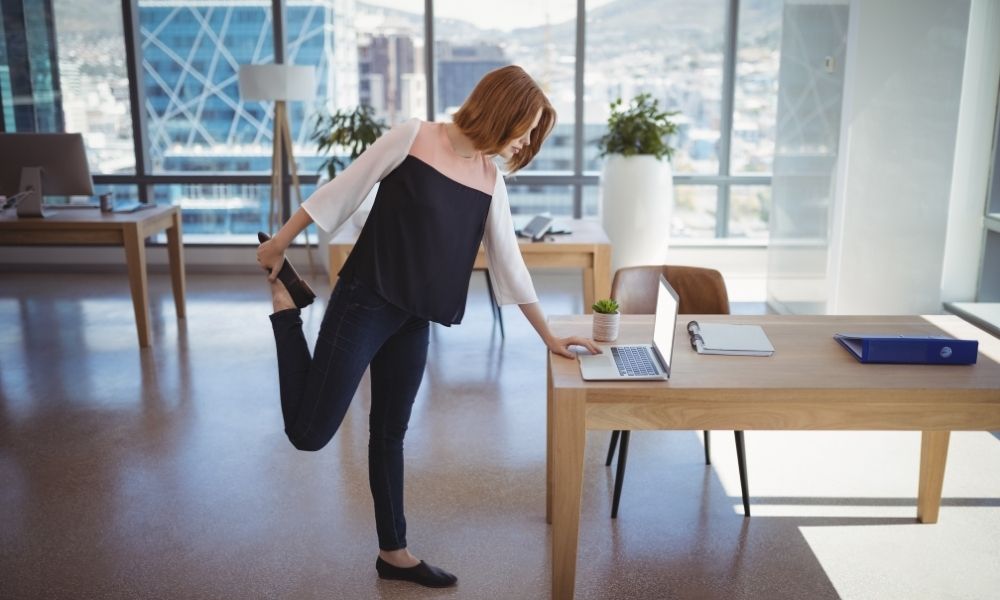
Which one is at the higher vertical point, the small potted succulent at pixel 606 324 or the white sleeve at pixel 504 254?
the white sleeve at pixel 504 254

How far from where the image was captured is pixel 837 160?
4.64 metres

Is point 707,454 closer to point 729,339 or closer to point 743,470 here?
point 743,470

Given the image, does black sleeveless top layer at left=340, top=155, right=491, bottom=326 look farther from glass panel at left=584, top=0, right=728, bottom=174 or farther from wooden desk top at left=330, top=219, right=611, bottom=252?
glass panel at left=584, top=0, right=728, bottom=174

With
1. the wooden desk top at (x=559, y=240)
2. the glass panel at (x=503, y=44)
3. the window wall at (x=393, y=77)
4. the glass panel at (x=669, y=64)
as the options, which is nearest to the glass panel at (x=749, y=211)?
the window wall at (x=393, y=77)

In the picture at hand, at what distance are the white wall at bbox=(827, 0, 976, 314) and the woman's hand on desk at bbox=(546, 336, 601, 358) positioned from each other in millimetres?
2608

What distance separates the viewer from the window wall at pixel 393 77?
7.02 meters

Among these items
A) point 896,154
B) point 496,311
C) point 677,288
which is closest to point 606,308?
point 677,288

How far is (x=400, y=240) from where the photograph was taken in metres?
2.29

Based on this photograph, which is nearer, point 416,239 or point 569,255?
point 416,239

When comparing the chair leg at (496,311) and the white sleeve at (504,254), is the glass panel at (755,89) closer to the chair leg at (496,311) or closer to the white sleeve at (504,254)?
the chair leg at (496,311)

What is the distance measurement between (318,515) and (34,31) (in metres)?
5.70

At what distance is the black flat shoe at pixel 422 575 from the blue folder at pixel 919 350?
1332mm

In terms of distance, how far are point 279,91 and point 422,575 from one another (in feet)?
14.9

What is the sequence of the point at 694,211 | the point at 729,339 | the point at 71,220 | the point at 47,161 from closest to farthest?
the point at 729,339 < the point at 71,220 < the point at 47,161 < the point at 694,211
